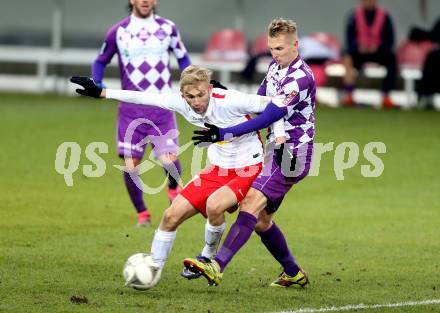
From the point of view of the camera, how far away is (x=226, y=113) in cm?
921

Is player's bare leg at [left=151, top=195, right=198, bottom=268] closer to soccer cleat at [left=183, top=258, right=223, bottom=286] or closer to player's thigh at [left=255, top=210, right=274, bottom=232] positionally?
soccer cleat at [left=183, top=258, right=223, bottom=286]

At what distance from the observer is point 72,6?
93.9ft

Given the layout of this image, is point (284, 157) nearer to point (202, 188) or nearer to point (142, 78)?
point (202, 188)

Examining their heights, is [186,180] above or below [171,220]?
→ below

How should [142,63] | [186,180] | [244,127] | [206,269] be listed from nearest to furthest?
[206,269] < [244,127] < [142,63] < [186,180]

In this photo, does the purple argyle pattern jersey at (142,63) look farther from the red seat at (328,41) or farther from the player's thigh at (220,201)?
the red seat at (328,41)

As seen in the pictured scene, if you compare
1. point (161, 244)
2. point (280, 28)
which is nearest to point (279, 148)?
point (280, 28)

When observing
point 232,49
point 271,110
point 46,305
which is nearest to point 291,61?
point 271,110

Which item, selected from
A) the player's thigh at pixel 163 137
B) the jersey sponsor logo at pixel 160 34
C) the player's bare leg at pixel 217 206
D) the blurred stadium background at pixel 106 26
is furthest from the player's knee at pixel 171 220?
the blurred stadium background at pixel 106 26

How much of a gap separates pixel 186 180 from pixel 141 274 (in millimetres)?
6823

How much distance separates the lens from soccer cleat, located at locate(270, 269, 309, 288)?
9523 millimetres

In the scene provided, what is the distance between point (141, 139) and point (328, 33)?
49.4ft

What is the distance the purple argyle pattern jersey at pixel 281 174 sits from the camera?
918cm

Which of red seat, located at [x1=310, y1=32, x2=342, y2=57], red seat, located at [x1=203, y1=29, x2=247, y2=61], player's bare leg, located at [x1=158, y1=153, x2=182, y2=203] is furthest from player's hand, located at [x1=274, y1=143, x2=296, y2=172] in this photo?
red seat, located at [x1=203, y1=29, x2=247, y2=61]
